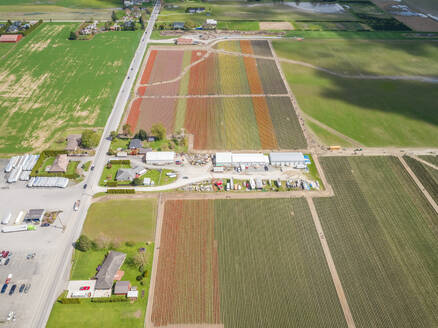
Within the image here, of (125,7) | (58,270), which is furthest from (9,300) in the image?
(125,7)

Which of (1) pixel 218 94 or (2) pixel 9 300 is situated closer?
(2) pixel 9 300

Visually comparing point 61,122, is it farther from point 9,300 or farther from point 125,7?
point 125,7

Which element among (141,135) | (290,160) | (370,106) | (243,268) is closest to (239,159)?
(290,160)

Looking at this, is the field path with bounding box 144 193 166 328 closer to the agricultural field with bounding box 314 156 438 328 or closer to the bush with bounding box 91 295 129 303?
the bush with bounding box 91 295 129 303

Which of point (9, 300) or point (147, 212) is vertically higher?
point (147, 212)

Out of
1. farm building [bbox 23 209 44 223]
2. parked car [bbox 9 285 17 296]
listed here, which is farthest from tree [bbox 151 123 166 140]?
parked car [bbox 9 285 17 296]

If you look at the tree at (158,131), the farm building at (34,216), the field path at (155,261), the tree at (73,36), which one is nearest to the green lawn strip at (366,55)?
the tree at (158,131)
